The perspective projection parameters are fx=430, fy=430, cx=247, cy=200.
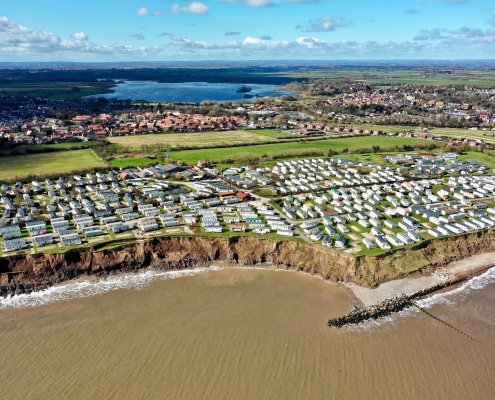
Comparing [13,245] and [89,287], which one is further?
[13,245]

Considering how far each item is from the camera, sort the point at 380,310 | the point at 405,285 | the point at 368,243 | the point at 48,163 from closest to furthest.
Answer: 1. the point at 380,310
2. the point at 405,285
3. the point at 368,243
4. the point at 48,163

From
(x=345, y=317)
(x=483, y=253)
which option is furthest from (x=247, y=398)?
(x=483, y=253)

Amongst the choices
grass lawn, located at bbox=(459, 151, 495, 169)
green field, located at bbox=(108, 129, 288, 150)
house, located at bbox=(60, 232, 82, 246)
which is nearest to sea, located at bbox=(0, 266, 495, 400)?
house, located at bbox=(60, 232, 82, 246)

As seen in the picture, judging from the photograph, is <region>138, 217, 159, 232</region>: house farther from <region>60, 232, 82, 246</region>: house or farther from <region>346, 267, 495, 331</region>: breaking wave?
<region>346, 267, 495, 331</region>: breaking wave

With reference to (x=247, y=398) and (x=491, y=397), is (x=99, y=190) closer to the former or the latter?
(x=247, y=398)

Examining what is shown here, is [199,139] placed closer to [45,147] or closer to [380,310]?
[45,147]

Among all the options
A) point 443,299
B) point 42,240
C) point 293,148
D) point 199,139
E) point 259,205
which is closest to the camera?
point 443,299

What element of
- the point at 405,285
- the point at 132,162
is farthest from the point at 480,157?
the point at 132,162
